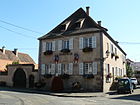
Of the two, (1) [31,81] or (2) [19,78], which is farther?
(2) [19,78]

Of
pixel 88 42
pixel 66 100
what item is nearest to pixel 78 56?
pixel 88 42

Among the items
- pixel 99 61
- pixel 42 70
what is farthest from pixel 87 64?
pixel 42 70

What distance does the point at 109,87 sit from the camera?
84.3 ft

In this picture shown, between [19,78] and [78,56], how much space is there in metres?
10.7

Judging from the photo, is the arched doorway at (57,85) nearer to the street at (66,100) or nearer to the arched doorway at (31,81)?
the arched doorway at (31,81)

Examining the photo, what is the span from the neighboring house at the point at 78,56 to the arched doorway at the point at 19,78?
3485mm

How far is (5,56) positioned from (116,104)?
38127mm

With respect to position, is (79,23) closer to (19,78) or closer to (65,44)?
(65,44)

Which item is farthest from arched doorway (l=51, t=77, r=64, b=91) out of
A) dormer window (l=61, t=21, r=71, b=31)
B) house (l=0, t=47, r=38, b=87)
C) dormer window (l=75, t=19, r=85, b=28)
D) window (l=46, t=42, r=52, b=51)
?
dormer window (l=75, t=19, r=85, b=28)

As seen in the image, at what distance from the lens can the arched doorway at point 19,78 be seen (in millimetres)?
30059

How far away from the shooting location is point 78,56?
2555cm

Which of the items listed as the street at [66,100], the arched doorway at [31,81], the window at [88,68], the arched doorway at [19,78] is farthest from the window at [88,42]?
the arched doorway at [19,78]

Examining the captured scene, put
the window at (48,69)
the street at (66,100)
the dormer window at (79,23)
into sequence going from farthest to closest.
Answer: the window at (48,69) < the dormer window at (79,23) < the street at (66,100)

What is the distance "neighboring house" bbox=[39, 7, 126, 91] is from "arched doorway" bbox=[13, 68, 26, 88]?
11.4 feet
